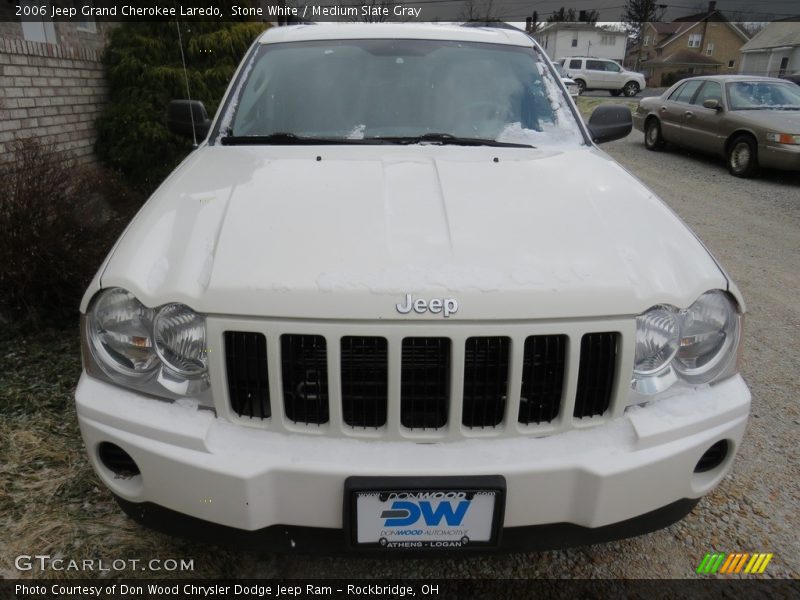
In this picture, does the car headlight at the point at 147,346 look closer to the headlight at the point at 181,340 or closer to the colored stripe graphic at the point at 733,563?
the headlight at the point at 181,340

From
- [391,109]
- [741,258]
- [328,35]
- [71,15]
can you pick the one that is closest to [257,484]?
[391,109]

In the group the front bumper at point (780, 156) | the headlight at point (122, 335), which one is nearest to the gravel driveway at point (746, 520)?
the headlight at point (122, 335)

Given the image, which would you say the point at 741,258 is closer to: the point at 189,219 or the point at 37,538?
the point at 189,219

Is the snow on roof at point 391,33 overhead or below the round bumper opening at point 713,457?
overhead

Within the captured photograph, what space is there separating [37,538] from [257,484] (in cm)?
120

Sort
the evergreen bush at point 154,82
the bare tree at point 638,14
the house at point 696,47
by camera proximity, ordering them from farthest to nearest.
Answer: the bare tree at point 638,14 → the house at point 696,47 → the evergreen bush at point 154,82

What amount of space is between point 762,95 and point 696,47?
67806 mm

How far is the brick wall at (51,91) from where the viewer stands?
5.25 metres

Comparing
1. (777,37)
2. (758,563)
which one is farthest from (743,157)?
(777,37)

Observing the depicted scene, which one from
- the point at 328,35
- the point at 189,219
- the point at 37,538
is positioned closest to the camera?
the point at 189,219

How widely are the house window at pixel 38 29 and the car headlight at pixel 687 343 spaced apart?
705cm

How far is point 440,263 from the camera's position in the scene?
1690mm

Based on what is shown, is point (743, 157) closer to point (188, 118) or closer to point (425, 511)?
point (188, 118)

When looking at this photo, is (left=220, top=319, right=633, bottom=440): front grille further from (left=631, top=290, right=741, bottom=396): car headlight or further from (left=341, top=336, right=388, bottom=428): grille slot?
(left=631, top=290, right=741, bottom=396): car headlight
